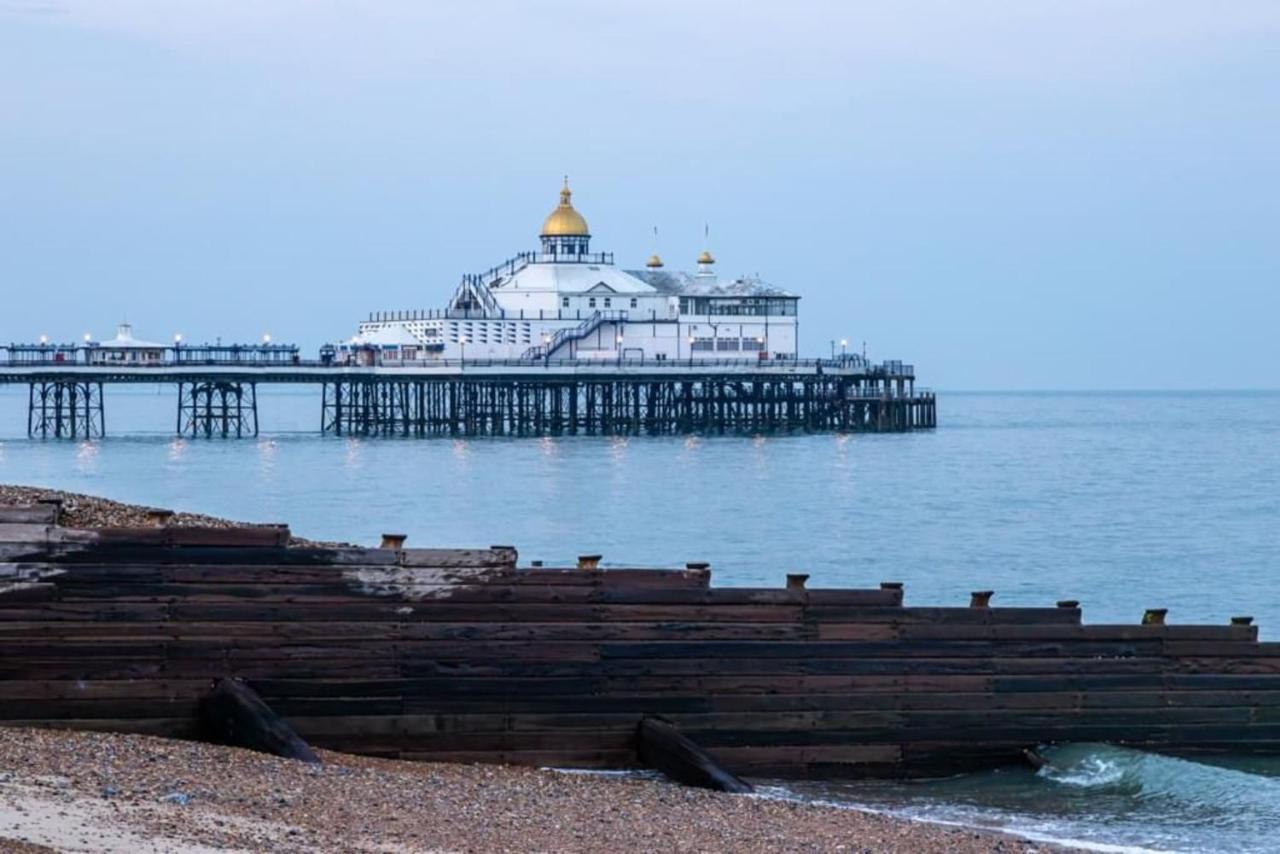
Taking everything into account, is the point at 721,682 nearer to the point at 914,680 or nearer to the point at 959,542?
the point at 914,680

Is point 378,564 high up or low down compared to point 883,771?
up

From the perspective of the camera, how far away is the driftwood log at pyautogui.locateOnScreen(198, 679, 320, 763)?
16828mm

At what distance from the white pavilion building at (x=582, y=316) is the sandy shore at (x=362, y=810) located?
307ft

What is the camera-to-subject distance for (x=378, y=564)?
18.1 meters

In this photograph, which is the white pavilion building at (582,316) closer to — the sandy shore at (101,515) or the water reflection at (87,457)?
the water reflection at (87,457)

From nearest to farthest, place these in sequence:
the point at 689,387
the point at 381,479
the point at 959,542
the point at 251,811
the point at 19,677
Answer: the point at 251,811, the point at 19,677, the point at 959,542, the point at 381,479, the point at 689,387

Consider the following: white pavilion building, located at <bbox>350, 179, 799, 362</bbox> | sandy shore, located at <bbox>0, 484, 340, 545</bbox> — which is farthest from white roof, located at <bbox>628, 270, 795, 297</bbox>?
sandy shore, located at <bbox>0, 484, 340, 545</bbox>

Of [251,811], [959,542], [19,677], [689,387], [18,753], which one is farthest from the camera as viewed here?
[689,387]

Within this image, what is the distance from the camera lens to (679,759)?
1775 cm

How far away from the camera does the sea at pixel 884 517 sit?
18.7 metres

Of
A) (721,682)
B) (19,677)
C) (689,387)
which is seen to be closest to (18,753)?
(19,677)

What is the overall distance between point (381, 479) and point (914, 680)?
55.4 meters

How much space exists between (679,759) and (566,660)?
138 cm

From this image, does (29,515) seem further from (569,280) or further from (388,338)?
(569,280)
